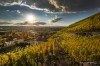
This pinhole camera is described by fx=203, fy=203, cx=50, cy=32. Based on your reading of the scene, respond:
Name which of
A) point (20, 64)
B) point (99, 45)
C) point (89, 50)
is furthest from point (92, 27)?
point (20, 64)

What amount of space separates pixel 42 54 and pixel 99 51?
17.6 meters

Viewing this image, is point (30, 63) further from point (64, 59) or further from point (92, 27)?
point (92, 27)

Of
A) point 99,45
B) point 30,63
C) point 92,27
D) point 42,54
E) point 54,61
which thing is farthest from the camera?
point 92,27

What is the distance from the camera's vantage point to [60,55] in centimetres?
6556

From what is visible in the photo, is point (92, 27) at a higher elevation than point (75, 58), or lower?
higher

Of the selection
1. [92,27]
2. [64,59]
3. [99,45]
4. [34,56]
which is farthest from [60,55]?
[92,27]

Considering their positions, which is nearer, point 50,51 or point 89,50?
point 89,50

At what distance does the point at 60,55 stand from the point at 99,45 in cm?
1419

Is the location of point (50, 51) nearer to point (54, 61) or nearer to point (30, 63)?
point (54, 61)

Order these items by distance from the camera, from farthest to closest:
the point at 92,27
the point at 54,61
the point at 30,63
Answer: the point at 92,27
the point at 54,61
the point at 30,63

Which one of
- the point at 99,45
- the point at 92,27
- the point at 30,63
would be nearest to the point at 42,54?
the point at 30,63

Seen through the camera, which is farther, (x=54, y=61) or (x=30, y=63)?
(x=54, y=61)

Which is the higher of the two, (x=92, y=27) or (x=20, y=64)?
(x=92, y=27)

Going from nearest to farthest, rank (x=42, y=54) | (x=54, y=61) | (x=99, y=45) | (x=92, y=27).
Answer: (x=54, y=61) → (x=42, y=54) → (x=99, y=45) → (x=92, y=27)
